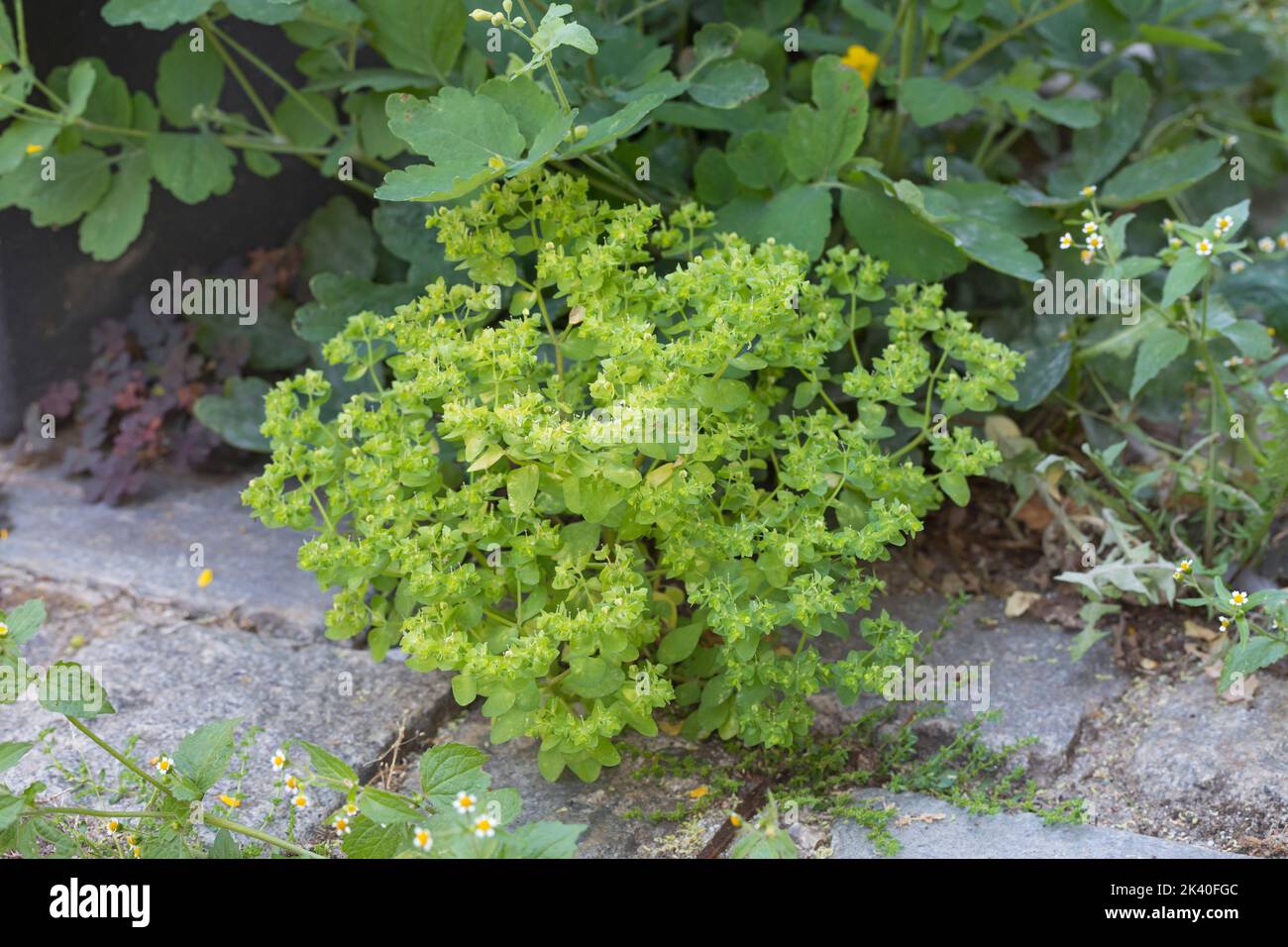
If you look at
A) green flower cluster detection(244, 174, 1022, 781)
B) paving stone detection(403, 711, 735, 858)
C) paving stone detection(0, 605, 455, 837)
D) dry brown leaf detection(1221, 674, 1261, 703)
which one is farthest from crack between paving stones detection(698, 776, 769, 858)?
dry brown leaf detection(1221, 674, 1261, 703)

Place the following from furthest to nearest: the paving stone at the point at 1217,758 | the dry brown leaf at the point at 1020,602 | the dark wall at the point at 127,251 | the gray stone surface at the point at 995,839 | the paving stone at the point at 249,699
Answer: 1. the dark wall at the point at 127,251
2. the dry brown leaf at the point at 1020,602
3. the paving stone at the point at 249,699
4. the paving stone at the point at 1217,758
5. the gray stone surface at the point at 995,839

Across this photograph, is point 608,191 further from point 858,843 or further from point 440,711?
point 858,843

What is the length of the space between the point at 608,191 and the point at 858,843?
54.9 inches

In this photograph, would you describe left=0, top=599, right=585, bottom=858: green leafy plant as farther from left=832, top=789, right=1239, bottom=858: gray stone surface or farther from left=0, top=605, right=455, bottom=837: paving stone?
left=832, top=789, right=1239, bottom=858: gray stone surface

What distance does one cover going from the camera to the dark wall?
10.5 ft

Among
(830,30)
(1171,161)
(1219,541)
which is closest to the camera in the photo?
(1219,541)

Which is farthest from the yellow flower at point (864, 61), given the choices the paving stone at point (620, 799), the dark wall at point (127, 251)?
the paving stone at point (620, 799)

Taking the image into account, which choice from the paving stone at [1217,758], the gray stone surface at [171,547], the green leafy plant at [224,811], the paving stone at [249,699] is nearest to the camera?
the green leafy plant at [224,811]

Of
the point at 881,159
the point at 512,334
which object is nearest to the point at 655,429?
the point at 512,334

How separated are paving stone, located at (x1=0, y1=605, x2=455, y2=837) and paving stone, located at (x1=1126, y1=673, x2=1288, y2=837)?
4.18 ft

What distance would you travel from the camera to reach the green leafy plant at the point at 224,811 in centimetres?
167

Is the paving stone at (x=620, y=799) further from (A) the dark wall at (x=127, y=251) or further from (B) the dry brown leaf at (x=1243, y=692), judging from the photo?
(A) the dark wall at (x=127, y=251)

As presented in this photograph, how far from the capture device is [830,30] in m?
3.33

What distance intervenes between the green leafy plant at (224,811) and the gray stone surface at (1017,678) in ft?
2.65
